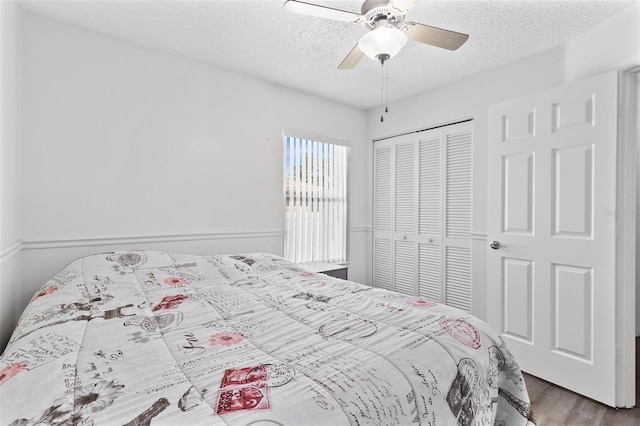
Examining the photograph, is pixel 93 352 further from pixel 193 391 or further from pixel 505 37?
pixel 505 37

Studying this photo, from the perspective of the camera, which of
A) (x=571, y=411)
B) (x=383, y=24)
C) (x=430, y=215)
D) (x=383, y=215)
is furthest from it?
(x=383, y=215)

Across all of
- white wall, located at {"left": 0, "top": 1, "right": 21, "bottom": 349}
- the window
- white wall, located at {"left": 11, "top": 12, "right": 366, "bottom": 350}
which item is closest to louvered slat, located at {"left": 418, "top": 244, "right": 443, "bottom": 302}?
the window

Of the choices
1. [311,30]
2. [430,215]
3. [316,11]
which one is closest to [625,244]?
[430,215]

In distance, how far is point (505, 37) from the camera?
2334 mm

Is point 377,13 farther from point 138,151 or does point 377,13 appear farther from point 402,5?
point 138,151

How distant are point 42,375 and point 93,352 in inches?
6.9

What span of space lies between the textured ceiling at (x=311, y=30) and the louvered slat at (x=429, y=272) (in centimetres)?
179

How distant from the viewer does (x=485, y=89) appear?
115 inches

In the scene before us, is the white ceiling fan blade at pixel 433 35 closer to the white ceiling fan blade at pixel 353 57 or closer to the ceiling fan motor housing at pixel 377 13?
the ceiling fan motor housing at pixel 377 13

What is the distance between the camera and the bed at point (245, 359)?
0.80 meters

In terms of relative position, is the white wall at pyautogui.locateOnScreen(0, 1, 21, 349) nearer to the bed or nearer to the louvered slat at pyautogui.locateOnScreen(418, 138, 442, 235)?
the bed

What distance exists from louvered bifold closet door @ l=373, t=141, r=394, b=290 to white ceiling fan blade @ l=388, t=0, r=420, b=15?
92.7 inches

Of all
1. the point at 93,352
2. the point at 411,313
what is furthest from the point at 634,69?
the point at 93,352

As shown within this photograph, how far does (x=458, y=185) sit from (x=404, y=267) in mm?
1133
